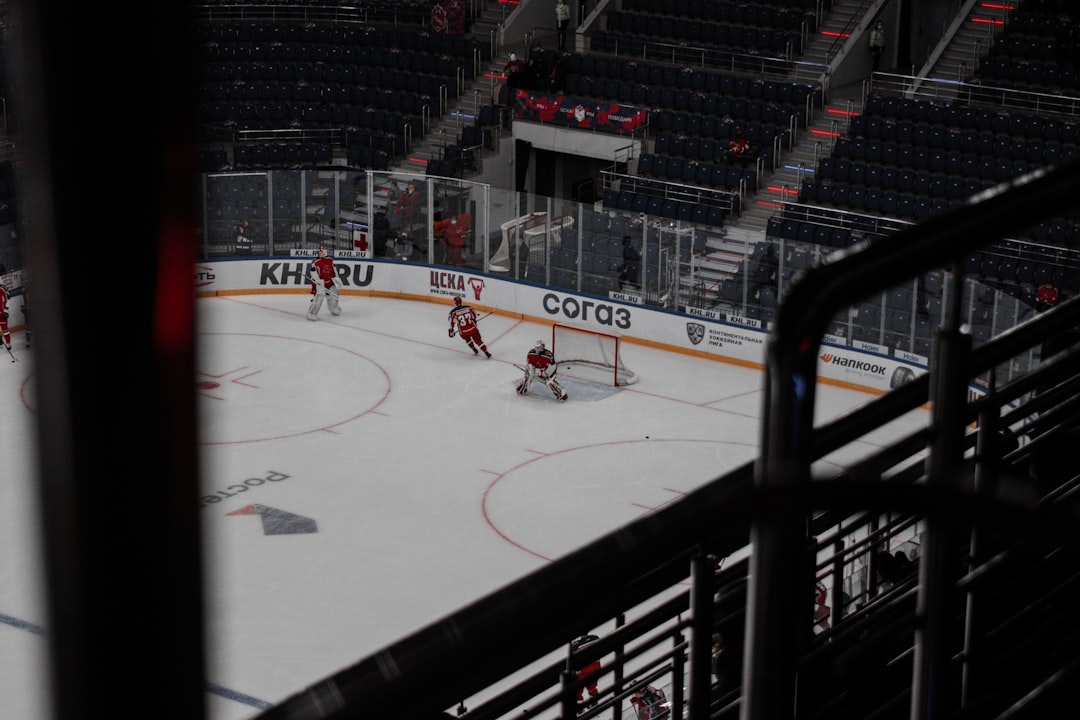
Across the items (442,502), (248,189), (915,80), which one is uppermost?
(915,80)

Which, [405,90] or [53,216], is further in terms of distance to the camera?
[405,90]

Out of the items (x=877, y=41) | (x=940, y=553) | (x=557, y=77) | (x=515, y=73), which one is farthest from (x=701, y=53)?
(x=940, y=553)

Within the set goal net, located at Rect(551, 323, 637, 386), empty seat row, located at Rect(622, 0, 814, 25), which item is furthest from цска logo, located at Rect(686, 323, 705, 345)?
empty seat row, located at Rect(622, 0, 814, 25)

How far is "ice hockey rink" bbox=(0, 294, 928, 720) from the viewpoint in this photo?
14273 mm

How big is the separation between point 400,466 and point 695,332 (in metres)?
6.33

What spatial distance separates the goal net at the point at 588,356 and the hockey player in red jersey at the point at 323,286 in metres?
4.02

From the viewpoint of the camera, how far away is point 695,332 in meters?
22.8

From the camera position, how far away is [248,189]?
2522 cm

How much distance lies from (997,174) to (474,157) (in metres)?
10.1

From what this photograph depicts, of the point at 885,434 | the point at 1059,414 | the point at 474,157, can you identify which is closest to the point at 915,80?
the point at 474,157

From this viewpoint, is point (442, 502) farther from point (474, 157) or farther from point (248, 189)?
point (474, 157)

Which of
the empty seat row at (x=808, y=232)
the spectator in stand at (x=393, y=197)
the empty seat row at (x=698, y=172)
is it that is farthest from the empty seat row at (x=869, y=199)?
the spectator in stand at (x=393, y=197)

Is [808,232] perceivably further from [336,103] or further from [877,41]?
[336,103]

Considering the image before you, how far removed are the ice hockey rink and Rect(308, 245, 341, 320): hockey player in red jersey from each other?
252 millimetres
